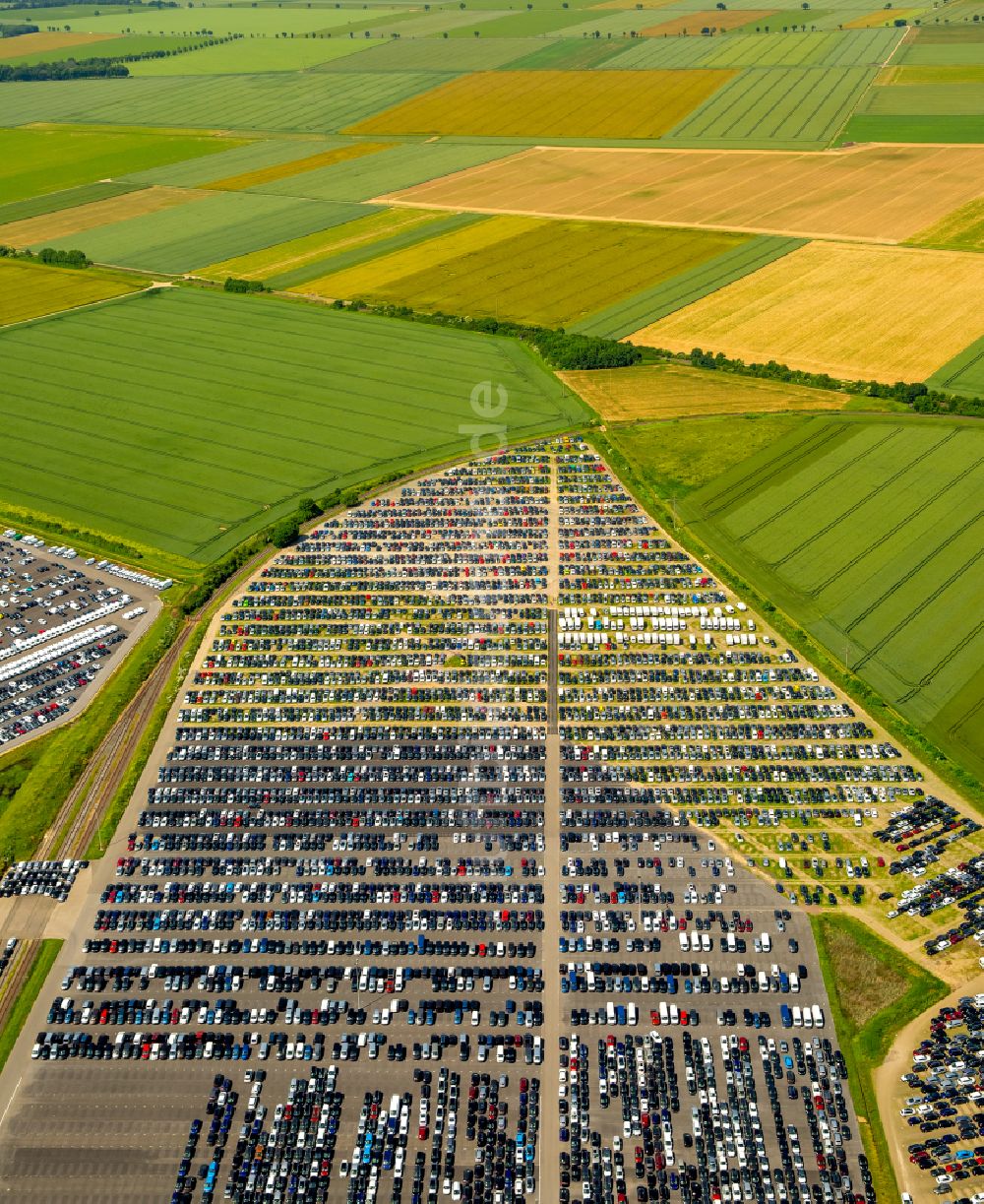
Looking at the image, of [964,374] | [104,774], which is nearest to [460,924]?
[104,774]

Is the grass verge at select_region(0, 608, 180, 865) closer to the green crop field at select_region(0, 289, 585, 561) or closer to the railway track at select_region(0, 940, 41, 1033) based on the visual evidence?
the railway track at select_region(0, 940, 41, 1033)

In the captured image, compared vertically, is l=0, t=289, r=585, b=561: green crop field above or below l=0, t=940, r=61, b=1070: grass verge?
above

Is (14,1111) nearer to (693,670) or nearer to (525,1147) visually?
(525,1147)

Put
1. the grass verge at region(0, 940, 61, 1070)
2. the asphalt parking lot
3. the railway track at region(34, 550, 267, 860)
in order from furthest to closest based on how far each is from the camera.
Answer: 1. the asphalt parking lot
2. the railway track at region(34, 550, 267, 860)
3. the grass verge at region(0, 940, 61, 1070)

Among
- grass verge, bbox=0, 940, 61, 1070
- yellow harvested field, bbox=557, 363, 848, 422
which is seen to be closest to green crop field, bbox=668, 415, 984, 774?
yellow harvested field, bbox=557, 363, 848, 422

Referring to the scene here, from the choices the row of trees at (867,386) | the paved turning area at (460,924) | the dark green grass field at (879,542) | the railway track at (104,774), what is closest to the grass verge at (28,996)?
the paved turning area at (460,924)

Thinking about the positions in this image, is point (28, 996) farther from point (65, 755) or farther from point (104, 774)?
point (65, 755)
